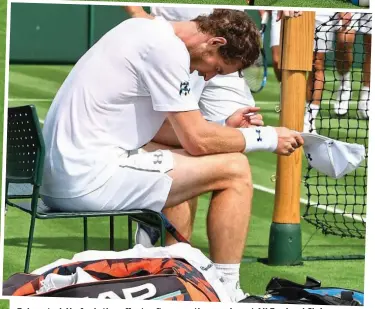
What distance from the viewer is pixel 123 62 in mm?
4215

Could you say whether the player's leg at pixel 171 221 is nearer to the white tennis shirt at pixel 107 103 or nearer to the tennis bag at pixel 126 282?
the white tennis shirt at pixel 107 103

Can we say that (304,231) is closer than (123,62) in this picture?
No

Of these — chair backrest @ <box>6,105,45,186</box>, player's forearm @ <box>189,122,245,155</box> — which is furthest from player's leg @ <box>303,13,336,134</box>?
chair backrest @ <box>6,105,45,186</box>

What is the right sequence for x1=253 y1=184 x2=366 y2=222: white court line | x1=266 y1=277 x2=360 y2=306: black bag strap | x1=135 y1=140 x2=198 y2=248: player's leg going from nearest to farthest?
x1=266 y1=277 x2=360 y2=306: black bag strap → x1=135 y1=140 x2=198 y2=248: player's leg → x1=253 y1=184 x2=366 y2=222: white court line

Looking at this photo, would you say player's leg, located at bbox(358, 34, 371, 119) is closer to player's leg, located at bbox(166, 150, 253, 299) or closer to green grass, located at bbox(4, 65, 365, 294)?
green grass, located at bbox(4, 65, 365, 294)

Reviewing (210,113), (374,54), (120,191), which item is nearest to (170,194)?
(120,191)

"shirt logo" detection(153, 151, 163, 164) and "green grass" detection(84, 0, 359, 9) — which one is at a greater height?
"green grass" detection(84, 0, 359, 9)

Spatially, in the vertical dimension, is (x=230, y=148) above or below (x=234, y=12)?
below

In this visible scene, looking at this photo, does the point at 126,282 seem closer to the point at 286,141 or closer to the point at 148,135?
the point at 148,135

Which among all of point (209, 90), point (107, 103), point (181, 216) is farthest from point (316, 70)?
point (107, 103)

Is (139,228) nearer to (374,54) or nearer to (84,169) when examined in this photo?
(84,169)

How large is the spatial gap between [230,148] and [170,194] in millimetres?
271

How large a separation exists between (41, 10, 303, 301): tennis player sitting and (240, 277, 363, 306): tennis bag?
165mm

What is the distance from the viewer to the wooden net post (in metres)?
4.96
